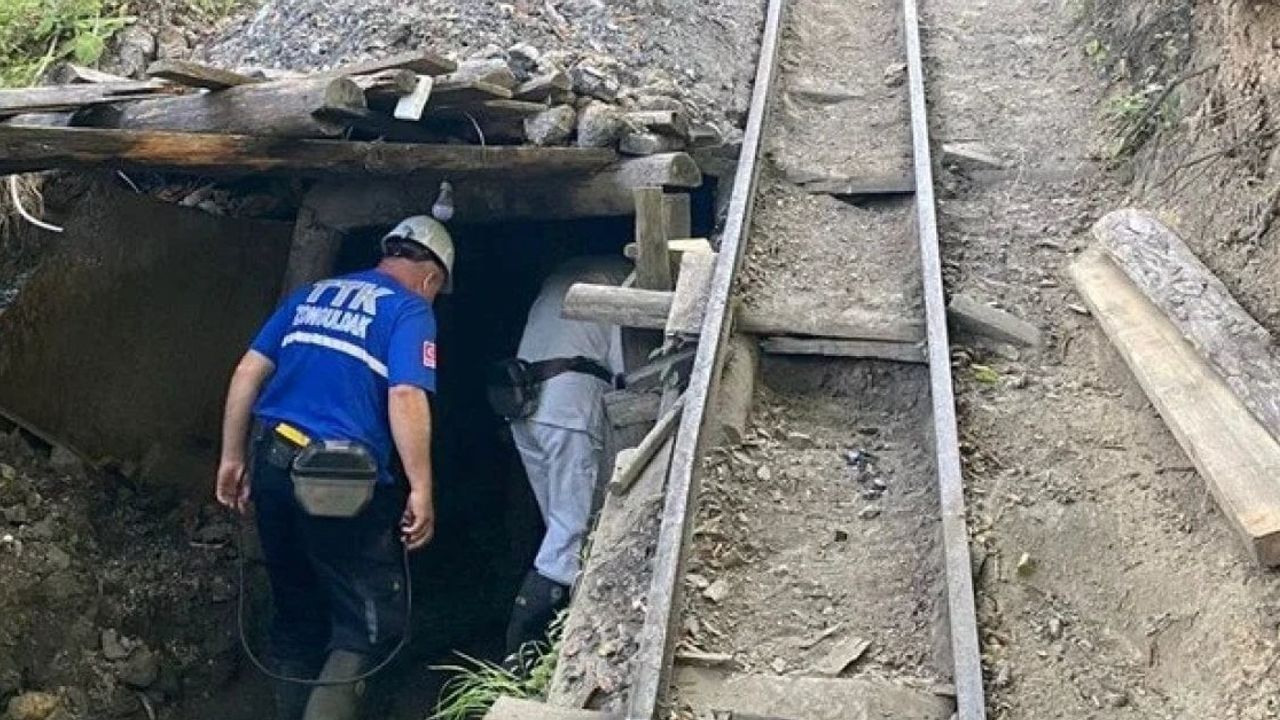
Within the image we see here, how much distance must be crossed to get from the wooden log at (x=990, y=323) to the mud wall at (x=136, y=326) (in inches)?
144

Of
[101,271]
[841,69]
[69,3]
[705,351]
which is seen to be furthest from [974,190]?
[69,3]

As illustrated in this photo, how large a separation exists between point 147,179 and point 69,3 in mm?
1671

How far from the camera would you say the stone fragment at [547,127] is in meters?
6.94

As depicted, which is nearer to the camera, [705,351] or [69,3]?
[705,351]

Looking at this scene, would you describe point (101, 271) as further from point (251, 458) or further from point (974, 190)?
point (974, 190)

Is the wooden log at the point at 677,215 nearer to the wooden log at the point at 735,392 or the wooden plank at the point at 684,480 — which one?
the wooden plank at the point at 684,480

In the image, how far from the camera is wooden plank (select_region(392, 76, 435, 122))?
5848 mm

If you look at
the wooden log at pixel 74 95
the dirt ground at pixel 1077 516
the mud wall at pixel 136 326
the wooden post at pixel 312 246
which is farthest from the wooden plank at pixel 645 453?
the mud wall at pixel 136 326

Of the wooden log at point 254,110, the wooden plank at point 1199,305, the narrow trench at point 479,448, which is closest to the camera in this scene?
the wooden plank at point 1199,305

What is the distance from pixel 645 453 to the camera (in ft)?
17.3

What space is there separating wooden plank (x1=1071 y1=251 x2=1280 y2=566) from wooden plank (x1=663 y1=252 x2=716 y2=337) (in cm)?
166

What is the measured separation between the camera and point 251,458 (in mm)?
6586

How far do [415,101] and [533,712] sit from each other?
2834mm

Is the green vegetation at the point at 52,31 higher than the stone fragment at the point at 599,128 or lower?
lower
